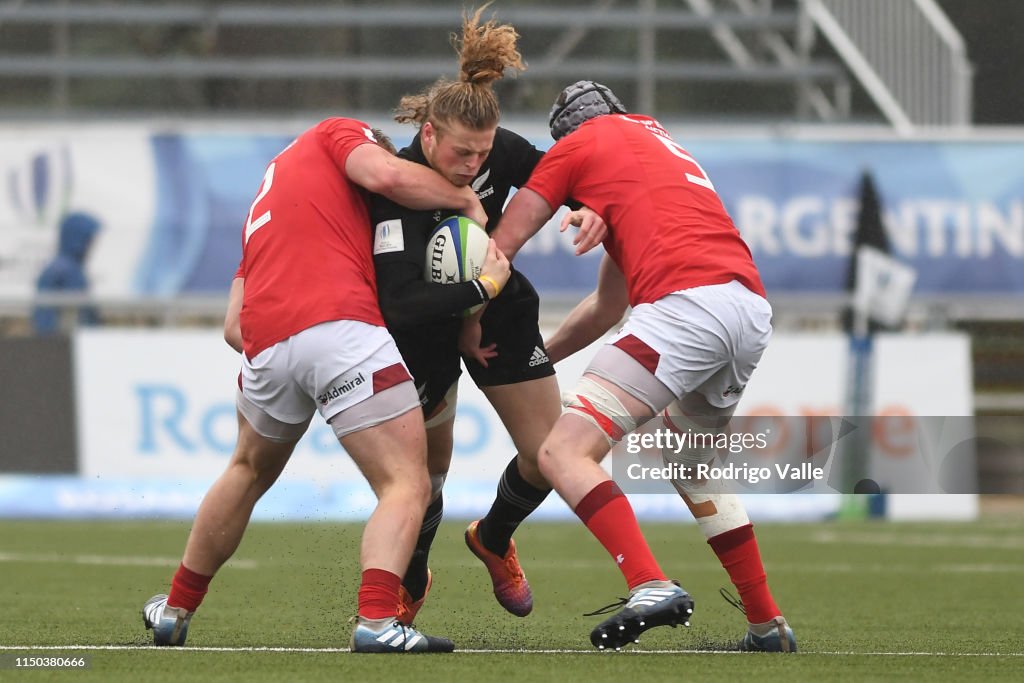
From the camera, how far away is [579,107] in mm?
5961

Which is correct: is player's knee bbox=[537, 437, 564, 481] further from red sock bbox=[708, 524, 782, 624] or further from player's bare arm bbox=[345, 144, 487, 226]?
player's bare arm bbox=[345, 144, 487, 226]

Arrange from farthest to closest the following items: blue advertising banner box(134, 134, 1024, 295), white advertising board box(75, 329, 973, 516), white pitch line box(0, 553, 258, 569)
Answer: blue advertising banner box(134, 134, 1024, 295) → white advertising board box(75, 329, 973, 516) → white pitch line box(0, 553, 258, 569)

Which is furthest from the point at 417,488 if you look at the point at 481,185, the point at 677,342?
the point at 481,185

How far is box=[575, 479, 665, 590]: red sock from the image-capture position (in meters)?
5.24

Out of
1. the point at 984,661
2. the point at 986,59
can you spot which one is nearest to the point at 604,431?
the point at 984,661

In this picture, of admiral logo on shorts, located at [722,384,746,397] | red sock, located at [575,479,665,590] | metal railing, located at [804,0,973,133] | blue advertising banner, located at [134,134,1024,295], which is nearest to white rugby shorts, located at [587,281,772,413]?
admiral logo on shorts, located at [722,384,746,397]

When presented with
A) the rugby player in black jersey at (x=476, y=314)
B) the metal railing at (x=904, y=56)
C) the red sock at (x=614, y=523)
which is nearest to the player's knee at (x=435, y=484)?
the rugby player in black jersey at (x=476, y=314)

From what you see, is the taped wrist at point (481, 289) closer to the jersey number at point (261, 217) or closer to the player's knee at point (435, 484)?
the jersey number at point (261, 217)

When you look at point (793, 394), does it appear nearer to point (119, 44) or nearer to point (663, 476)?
point (663, 476)

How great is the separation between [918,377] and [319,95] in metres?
6.79

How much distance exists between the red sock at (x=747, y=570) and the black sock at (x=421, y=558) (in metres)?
1.15

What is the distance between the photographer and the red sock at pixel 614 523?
17.2 feet

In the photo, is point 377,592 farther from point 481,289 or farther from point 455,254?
point 455,254

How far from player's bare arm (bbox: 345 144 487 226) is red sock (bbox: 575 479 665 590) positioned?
3.64 feet
